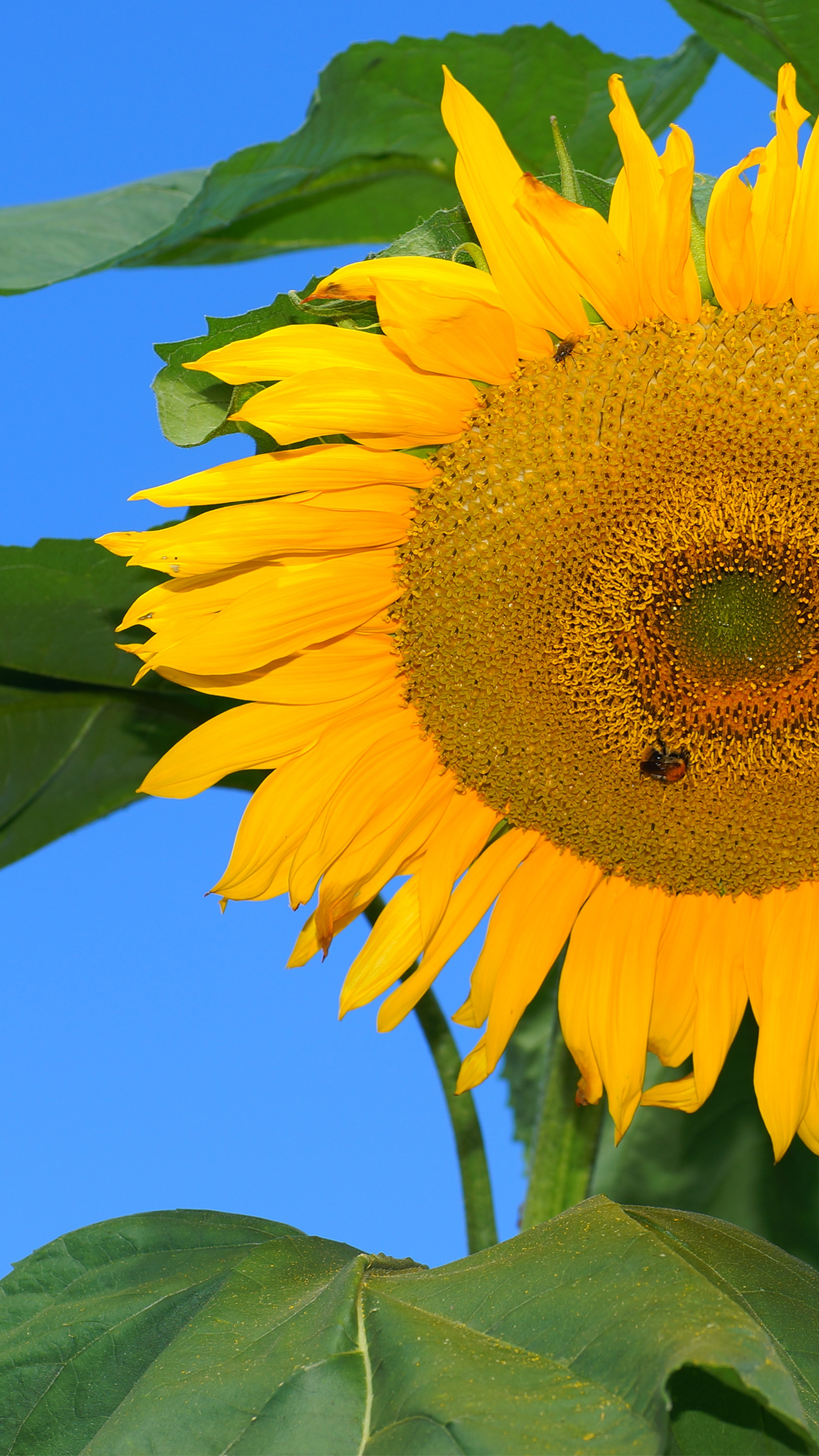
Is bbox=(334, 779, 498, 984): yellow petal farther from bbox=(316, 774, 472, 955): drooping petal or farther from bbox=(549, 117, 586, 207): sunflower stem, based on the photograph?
bbox=(549, 117, 586, 207): sunflower stem

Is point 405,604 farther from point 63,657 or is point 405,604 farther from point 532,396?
point 63,657

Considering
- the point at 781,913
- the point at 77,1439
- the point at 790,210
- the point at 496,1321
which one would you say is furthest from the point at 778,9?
the point at 77,1439

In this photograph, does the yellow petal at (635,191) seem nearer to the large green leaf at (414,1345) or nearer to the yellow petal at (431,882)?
the yellow petal at (431,882)

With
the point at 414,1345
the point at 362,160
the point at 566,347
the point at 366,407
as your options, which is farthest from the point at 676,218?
the point at 362,160

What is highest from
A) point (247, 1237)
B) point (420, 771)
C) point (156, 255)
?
point (156, 255)

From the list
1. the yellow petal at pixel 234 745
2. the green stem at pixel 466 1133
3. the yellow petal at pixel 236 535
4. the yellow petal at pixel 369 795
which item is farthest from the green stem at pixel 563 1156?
the yellow petal at pixel 236 535
